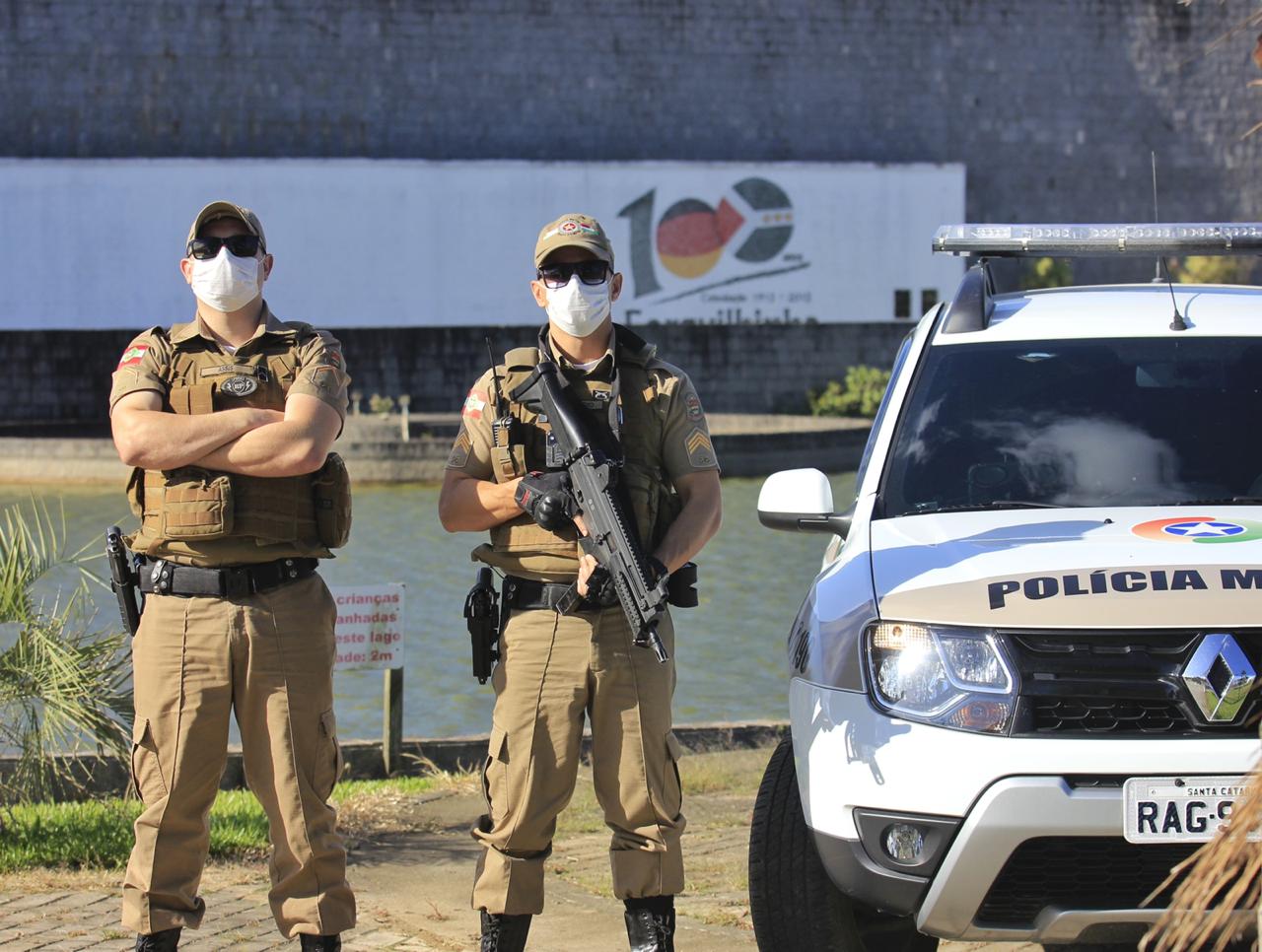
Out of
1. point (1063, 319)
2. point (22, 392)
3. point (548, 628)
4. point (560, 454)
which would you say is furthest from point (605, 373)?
point (22, 392)

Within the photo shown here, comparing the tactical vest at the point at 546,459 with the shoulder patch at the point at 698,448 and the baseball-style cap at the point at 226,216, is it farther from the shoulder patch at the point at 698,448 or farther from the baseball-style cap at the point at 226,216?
the baseball-style cap at the point at 226,216

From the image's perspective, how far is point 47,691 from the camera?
18.7 feet

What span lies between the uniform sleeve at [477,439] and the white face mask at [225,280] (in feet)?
2.07

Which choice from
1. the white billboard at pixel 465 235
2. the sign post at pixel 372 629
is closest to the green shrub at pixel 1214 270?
the white billboard at pixel 465 235

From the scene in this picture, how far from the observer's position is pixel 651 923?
4273 millimetres

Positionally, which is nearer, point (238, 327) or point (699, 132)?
point (238, 327)

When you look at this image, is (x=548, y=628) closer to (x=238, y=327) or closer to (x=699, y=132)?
(x=238, y=327)

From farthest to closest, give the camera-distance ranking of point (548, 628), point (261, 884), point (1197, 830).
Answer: point (261, 884) → point (548, 628) → point (1197, 830)

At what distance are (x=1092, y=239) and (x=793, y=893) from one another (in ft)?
7.64

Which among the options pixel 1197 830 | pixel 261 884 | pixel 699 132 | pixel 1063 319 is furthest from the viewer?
pixel 699 132

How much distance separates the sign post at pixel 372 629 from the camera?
7.49 m

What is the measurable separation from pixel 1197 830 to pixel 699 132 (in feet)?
130

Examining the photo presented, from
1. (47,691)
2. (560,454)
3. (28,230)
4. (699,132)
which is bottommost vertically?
(47,691)

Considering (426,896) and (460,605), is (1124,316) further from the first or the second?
(460,605)
